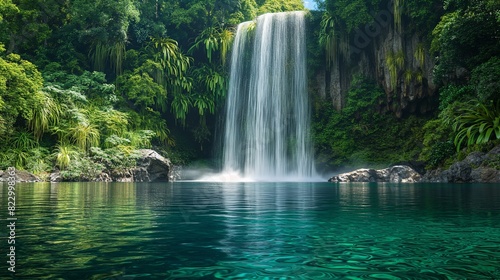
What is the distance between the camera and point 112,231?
381 centimetres

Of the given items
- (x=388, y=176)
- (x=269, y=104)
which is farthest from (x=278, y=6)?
(x=388, y=176)

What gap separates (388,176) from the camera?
18.3 meters

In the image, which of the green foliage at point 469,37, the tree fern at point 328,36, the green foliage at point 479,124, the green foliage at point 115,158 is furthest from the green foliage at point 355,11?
the green foliage at point 115,158

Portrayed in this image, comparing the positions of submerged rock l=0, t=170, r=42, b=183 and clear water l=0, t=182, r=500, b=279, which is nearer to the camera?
clear water l=0, t=182, r=500, b=279

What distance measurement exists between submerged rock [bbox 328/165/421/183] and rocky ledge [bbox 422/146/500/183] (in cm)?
186

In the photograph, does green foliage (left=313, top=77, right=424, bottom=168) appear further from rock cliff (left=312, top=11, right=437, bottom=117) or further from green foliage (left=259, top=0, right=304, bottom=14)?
green foliage (left=259, top=0, right=304, bottom=14)

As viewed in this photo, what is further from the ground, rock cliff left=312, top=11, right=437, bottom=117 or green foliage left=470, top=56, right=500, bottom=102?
rock cliff left=312, top=11, right=437, bottom=117

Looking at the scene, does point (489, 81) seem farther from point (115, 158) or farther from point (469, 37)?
point (115, 158)

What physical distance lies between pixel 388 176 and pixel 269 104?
9.98 meters

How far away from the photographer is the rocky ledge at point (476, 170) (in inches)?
552

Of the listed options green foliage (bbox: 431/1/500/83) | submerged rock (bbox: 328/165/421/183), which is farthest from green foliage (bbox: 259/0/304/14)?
submerged rock (bbox: 328/165/421/183)

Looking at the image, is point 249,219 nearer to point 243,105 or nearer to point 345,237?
point 345,237

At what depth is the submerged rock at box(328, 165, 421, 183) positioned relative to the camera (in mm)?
17828

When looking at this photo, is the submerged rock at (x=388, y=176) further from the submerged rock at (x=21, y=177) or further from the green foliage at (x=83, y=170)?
the submerged rock at (x=21, y=177)
